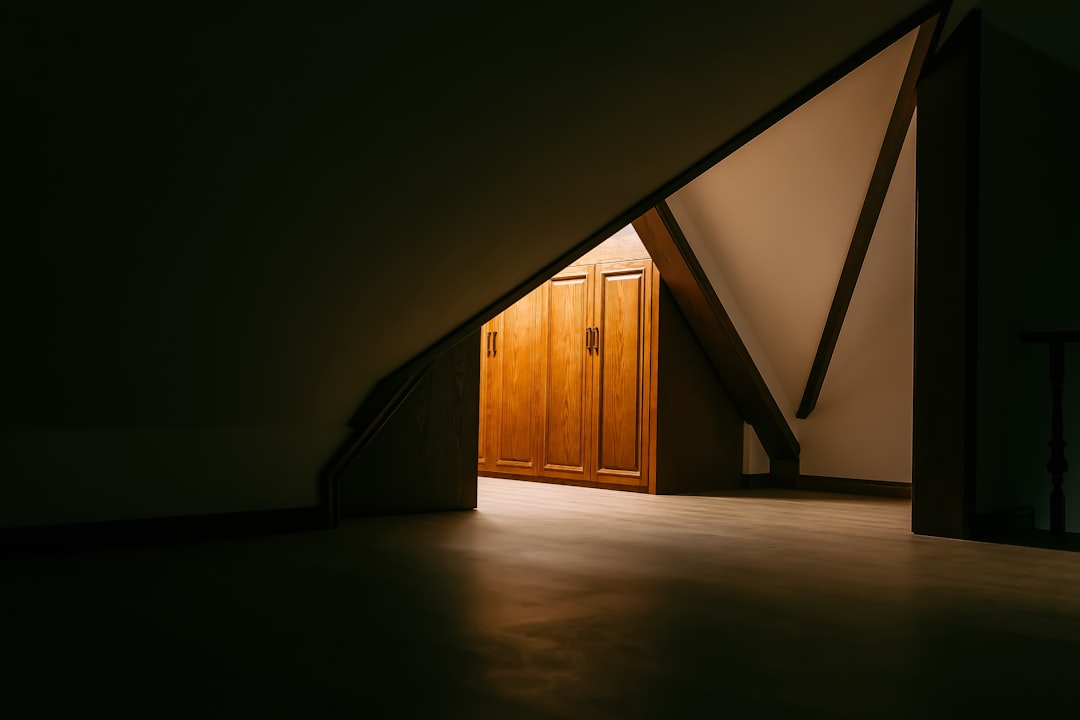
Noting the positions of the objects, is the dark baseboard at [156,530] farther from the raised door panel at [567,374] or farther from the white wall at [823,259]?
the white wall at [823,259]

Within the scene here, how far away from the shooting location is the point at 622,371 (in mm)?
6336

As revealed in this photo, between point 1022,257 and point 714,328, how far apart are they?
198 cm

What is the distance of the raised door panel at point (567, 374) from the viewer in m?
6.55

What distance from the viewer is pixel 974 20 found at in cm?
442

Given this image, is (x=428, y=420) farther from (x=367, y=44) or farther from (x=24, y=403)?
(x=367, y=44)

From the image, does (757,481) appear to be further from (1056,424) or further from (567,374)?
(1056,424)

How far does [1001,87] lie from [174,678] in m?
4.34

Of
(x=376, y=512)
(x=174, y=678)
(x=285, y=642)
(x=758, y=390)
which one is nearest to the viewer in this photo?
(x=174, y=678)

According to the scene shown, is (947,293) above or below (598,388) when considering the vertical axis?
above

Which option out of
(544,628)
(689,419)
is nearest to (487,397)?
(689,419)

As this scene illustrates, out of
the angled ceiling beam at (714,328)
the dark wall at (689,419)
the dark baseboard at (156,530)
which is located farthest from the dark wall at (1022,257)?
Result: the dark baseboard at (156,530)

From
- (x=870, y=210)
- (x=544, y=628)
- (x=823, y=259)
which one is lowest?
(x=544, y=628)

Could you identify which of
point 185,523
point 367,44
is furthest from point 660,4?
point 185,523

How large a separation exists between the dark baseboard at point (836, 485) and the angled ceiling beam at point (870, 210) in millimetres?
466
